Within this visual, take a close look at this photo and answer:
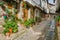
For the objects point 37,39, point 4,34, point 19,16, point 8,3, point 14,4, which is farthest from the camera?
point 19,16

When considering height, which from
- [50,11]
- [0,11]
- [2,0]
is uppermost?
[2,0]

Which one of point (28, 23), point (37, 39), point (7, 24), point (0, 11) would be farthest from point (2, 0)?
point (28, 23)

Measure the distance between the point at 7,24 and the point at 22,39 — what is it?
1.55 meters

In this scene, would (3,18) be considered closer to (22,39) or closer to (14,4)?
(22,39)

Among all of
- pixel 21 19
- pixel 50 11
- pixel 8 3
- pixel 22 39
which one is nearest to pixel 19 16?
pixel 21 19

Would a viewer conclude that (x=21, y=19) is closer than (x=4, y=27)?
No

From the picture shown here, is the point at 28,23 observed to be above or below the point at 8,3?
below

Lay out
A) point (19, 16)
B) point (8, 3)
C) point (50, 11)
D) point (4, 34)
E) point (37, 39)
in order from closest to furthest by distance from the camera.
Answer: point (4, 34), point (37, 39), point (8, 3), point (19, 16), point (50, 11)

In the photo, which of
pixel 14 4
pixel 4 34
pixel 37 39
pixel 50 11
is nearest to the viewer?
pixel 4 34

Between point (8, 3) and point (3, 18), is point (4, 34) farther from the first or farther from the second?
point (8, 3)

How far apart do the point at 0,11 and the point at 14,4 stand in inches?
131

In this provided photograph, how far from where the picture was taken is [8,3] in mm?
14047

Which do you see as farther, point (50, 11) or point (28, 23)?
point (50, 11)

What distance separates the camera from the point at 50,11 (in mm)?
40781
